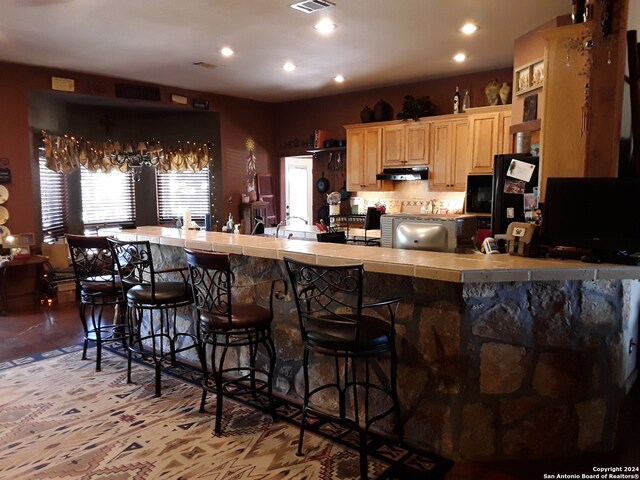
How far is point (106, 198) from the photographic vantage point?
7.45 m

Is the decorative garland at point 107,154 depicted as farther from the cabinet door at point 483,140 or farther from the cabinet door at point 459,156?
the cabinet door at point 483,140

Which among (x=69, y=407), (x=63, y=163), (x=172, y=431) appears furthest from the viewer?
(x=63, y=163)

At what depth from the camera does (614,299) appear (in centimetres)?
244

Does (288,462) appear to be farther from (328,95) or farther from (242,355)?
(328,95)

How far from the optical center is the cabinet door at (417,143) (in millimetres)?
6543

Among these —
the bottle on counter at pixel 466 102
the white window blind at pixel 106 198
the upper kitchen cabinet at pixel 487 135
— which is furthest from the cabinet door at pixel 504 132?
the white window blind at pixel 106 198

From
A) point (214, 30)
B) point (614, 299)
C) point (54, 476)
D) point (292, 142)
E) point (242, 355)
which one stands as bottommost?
point (54, 476)

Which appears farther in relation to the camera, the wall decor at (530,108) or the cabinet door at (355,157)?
the cabinet door at (355,157)

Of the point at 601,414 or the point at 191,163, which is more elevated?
the point at 191,163

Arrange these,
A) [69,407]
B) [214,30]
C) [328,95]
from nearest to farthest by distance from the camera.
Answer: [69,407]
[214,30]
[328,95]

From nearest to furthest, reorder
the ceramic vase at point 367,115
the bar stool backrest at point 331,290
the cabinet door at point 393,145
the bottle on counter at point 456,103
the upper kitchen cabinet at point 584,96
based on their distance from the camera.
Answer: the bar stool backrest at point 331,290
the upper kitchen cabinet at point 584,96
the bottle on counter at point 456,103
the cabinet door at point 393,145
the ceramic vase at point 367,115

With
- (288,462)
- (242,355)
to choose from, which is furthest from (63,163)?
(288,462)

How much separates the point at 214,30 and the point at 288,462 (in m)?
3.81

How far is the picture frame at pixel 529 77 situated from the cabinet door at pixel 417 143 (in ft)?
6.03
